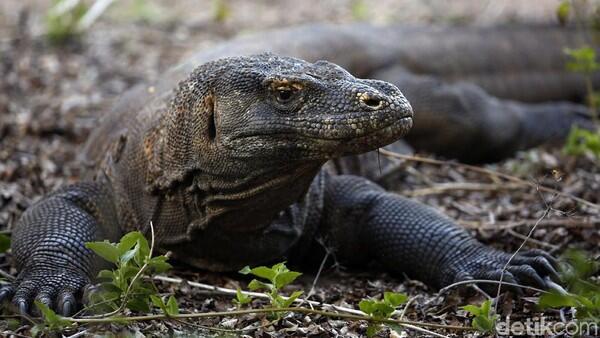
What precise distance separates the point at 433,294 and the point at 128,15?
881 cm

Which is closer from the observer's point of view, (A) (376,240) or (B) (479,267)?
(B) (479,267)

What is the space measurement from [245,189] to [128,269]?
89 centimetres

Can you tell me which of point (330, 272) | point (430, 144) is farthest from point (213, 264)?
point (430, 144)

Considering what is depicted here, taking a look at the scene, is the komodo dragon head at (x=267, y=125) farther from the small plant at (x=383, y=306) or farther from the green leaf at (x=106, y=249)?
the green leaf at (x=106, y=249)

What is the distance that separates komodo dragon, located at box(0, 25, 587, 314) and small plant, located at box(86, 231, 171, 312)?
1.40ft

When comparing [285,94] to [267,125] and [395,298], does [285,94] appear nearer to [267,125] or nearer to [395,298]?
[267,125]

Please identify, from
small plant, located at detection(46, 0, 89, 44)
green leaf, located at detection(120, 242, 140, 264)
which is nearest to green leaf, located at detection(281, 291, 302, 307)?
green leaf, located at detection(120, 242, 140, 264)

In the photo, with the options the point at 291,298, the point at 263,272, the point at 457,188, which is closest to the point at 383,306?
the point at 291,298

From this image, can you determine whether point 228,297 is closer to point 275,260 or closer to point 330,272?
point 275,260

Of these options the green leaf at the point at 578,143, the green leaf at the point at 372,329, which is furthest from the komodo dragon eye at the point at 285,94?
the green leaf at the point at 578,143

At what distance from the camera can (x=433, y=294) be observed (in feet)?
17.6

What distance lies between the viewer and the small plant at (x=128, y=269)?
405 cm

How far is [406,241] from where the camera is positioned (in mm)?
5590

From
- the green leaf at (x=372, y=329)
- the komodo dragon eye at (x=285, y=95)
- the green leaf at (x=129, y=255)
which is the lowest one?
the green leaf at (x=372, y=329)
